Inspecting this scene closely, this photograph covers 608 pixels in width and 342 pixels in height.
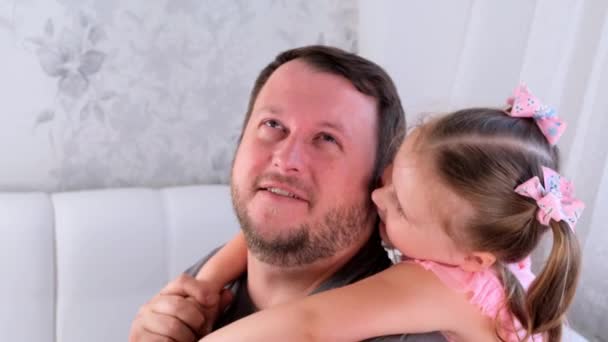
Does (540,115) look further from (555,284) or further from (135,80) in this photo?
(135,80)

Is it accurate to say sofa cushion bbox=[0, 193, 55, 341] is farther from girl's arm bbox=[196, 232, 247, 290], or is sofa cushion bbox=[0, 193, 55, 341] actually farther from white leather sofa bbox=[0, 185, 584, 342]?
girl's arm bbox=[196, 232, 247, 290]

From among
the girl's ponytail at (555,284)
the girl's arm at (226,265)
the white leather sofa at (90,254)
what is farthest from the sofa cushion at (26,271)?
the girl's ponytail at (555,284)

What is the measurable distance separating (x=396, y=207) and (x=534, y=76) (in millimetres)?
476

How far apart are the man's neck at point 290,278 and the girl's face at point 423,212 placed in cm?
19

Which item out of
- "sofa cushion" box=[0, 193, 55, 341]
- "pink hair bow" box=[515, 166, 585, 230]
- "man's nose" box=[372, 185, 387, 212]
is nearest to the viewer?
"pink hair bow" box=[515, 166, 585, 230]

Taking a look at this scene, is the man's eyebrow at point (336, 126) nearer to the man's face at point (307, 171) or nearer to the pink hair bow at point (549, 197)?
the man's face at point (307, 171)

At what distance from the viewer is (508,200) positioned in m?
0.80

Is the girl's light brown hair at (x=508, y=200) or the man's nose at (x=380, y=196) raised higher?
the girl's light brown hair at (x=508, y=200)

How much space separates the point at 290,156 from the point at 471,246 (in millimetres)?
338

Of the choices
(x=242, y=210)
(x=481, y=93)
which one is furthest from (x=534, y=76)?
(x=242, y=210)

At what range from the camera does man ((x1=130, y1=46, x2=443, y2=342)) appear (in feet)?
3.43

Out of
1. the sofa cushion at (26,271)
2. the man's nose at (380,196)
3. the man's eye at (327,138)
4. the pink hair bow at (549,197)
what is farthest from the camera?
the sofa cushion at (26,271)

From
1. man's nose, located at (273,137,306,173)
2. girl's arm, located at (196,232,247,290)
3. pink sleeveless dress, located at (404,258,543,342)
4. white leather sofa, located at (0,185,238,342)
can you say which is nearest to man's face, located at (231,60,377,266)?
man's nose, located at (273,137,306,173)

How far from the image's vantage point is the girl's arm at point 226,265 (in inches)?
46.3
